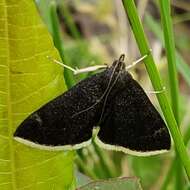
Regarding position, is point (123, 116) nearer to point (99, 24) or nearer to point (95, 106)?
point (95, 106)

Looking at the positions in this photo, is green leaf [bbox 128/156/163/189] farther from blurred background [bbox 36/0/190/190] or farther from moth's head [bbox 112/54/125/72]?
moth's head [bbox 112/54/125/72]

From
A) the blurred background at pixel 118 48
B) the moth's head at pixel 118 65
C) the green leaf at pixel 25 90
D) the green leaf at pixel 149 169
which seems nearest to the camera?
the green leaf at pixel 25 90

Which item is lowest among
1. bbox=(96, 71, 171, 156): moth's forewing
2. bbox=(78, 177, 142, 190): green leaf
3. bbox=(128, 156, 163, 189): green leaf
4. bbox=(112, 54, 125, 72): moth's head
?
bbox=(128, 156, 163, 189): green leaf

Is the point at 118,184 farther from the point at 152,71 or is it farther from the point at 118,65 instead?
the point at 118,65

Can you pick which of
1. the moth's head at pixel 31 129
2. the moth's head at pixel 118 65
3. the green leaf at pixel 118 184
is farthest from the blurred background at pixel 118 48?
the green leaf at pixel 118 184

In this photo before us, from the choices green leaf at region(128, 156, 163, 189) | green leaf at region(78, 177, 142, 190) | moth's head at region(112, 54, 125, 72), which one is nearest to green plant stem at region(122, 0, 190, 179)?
green leaf at region(78, 177, 142, 190)

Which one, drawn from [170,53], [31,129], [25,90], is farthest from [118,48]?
[25,90]

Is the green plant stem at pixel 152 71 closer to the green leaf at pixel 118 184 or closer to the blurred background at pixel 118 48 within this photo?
the green leaf at pixel 118 184

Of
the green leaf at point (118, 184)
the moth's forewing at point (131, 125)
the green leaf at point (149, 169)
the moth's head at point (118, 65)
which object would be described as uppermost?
the moth's head at point (118, 65)
